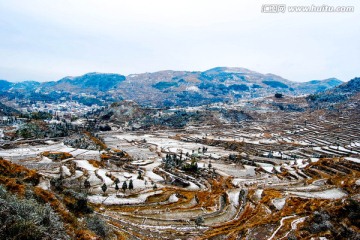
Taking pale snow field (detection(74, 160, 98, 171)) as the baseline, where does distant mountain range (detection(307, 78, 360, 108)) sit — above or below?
above

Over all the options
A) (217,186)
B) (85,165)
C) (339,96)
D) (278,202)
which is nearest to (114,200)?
(217,186)

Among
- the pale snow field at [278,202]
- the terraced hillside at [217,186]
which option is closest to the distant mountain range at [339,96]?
the terraced hillside at [217,186]

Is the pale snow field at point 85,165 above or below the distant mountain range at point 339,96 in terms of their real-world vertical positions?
below

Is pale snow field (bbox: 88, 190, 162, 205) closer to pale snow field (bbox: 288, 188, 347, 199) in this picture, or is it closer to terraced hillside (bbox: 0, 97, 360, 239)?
terraced hillside (bbox: 0, 97, 360, 239)

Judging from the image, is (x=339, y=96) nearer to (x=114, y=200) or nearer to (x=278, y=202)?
(x=278, y=202)

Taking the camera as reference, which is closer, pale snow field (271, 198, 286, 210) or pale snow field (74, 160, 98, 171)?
pale snow field (271, 198, 286, 210)

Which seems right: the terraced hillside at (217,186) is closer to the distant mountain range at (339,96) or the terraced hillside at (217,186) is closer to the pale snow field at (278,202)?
the pale snow field at (278,202)

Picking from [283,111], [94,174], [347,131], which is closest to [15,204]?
[94,174]

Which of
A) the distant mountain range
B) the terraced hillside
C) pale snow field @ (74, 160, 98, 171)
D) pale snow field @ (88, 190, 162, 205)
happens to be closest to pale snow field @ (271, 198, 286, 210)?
the terraced hillside

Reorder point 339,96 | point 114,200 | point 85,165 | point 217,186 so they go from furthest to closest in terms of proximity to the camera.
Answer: point 339,96
point 85,165
point 217,186
point 114,200

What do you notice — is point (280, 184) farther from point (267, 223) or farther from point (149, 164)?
point (149, 164)

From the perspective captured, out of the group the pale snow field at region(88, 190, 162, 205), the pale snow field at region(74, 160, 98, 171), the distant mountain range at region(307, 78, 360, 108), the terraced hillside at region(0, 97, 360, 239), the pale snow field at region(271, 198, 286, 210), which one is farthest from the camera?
the distant mountain range at region(307, 78, 360, 108)
